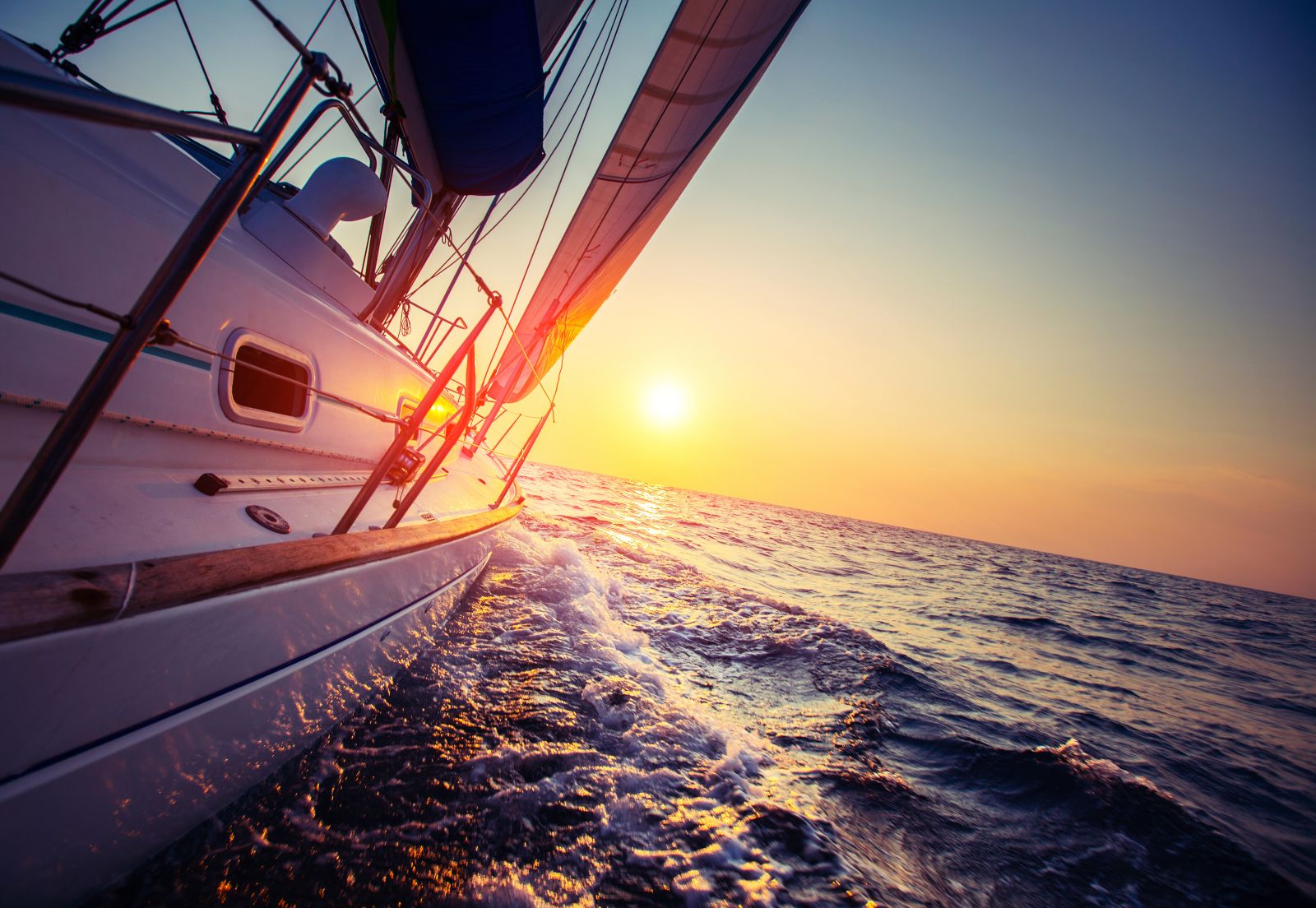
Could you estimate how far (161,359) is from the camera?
1706mm

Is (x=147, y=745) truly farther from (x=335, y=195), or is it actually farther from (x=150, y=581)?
(x=335, y=195)

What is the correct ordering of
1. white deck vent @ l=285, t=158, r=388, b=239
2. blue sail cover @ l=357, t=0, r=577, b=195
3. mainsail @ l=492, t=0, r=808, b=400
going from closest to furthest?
white deck vent @ l=285, t=158, r=388, b=239 < blue sail cover @ l=357, t=0, r=577, b=195 < mainsail @ l=492, t=0, r=808, b=400

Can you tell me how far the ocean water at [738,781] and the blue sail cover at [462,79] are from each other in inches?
171

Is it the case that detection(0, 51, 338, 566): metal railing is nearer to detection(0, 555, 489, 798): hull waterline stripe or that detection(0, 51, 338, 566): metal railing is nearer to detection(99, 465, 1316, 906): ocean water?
detection(0, 555, 489, 798): hull waterline stripe

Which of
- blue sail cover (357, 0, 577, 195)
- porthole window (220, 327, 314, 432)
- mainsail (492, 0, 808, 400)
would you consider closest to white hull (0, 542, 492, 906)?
porthole window (220, 327, 314, 432)


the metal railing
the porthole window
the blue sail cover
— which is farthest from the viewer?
the blue sail cover

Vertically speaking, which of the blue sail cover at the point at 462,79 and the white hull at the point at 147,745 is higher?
the blue sail cover at the point at 462,79

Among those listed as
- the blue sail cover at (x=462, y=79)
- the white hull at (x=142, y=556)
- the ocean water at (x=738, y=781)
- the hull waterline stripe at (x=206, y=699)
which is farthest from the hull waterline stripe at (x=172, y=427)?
the blue sail cover at (x=462, y=79)

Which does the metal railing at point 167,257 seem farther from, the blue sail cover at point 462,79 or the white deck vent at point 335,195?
the blue sail cover at point 462,79

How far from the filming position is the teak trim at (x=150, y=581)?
828 mm

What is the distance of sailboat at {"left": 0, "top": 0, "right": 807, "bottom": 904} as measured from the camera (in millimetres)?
900

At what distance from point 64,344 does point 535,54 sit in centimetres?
401

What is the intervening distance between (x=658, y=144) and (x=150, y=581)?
599cm

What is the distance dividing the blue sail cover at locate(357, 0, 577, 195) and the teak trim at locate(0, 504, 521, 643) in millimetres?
3838
